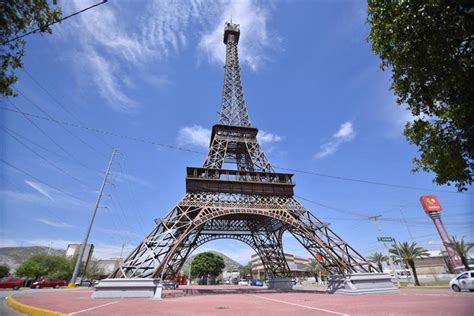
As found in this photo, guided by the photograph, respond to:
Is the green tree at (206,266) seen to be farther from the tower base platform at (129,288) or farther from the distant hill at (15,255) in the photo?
the distant hill at (15,255)

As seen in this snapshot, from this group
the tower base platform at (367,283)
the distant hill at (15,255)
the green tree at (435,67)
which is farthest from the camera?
the distant hill at (15,255)

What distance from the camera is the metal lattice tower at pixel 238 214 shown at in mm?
19312

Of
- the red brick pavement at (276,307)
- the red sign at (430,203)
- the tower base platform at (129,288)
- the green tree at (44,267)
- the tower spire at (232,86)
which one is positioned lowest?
the red brick pavement at (276,307)

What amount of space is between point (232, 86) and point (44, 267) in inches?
2409

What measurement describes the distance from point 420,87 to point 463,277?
17.7m

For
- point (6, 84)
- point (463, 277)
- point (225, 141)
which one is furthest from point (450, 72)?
point (225, 141)

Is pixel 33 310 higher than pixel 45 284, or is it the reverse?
pixel 45 284

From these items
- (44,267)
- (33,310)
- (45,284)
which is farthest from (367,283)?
(44,267)

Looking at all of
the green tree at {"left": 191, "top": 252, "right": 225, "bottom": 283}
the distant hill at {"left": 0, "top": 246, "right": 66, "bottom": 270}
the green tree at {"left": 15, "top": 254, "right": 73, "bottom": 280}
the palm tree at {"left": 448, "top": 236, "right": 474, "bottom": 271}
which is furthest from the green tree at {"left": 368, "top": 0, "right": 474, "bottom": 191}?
the distant hill at {"left": 0, "top": 246, "right": 66, "bottom": 270}

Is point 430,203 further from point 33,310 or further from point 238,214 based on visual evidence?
point 33,310

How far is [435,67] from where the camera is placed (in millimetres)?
6453

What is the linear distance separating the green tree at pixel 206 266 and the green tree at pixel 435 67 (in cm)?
6632

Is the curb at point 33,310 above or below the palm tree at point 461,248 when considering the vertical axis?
below

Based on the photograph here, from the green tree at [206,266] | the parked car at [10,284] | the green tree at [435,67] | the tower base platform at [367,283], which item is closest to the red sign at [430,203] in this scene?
the tower base platform at [367,283]
